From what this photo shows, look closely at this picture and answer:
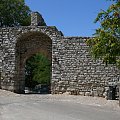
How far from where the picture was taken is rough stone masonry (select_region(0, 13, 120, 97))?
20.1m

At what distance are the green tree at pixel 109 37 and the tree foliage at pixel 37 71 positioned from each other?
26.7 metres

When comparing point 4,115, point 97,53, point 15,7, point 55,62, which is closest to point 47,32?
point 55,62

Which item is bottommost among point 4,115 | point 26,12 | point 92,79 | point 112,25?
point 4,115

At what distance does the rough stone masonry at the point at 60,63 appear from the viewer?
20141 millimetres

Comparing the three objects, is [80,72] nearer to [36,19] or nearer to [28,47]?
[28,47]

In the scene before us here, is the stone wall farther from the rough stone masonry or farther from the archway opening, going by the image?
the archway opening

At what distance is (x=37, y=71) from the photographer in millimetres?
39125

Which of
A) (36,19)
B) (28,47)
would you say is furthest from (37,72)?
(36,19)

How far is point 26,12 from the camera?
38.4 meters

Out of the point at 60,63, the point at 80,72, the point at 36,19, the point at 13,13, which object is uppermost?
the point at 13,13

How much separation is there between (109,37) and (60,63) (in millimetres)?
9256

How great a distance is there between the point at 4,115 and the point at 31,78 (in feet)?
96.0

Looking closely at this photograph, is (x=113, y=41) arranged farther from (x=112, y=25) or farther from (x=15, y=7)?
(x=15, y=7)

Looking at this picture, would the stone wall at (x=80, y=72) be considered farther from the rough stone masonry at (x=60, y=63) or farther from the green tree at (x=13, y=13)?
the green tree at (x=13, y=13)
